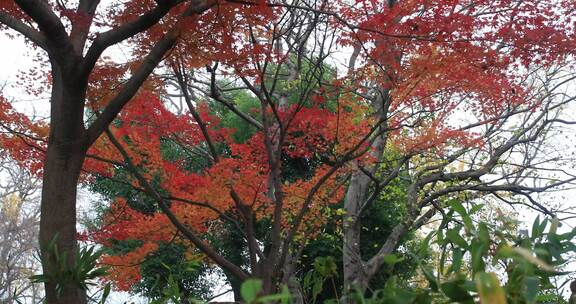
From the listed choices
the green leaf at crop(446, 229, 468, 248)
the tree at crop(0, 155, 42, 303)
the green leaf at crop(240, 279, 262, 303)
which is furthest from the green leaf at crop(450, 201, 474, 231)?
the tree at crop(0, 155, 42, 303)

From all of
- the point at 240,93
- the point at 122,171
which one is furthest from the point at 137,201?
the point at 240,93

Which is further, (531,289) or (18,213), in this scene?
(18,213)

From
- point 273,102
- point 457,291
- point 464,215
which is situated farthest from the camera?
point 273,102

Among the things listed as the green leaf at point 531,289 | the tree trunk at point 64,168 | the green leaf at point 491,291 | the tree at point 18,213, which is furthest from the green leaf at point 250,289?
the tree at point 18,213

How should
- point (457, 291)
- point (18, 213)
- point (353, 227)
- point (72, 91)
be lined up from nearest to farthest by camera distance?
point (457, 291) → point (72, 91) → point (353, 227) → point (18, 213)

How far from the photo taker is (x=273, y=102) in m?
8.10

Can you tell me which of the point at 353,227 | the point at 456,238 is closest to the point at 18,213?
the point at 353,227

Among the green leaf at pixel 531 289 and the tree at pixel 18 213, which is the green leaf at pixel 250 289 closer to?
the green leaf at pixel 531 289

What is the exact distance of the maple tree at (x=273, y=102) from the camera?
20.0 ft

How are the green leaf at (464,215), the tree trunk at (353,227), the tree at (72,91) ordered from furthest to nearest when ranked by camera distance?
the tree trunk at (353,227) → the tree at (72,91) → the green leaf at (464,215)

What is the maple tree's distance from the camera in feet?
20.0

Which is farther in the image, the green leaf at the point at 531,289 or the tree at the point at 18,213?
the tree at the point at 18,213

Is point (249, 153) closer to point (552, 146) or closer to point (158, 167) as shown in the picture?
point (158, 167)

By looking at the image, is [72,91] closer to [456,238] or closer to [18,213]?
[456,238]
